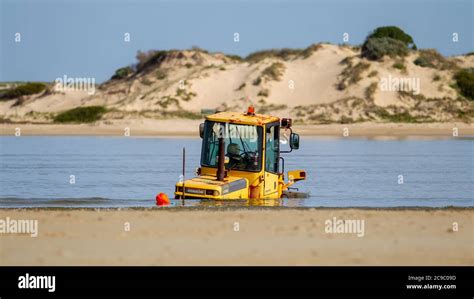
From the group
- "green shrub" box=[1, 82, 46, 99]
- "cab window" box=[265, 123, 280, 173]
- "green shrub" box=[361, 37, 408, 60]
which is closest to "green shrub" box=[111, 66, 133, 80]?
"green shrub" box=[1, 82, 46, 99]

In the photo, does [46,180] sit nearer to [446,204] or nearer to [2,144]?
[446,204]

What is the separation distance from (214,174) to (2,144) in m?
28.3

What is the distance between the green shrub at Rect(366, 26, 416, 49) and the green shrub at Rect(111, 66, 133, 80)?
21.0 metres

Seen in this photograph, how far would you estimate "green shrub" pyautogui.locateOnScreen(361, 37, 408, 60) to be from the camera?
65625mm

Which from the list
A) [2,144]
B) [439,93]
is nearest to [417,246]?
[2,144]

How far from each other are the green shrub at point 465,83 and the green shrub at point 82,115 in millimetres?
21425

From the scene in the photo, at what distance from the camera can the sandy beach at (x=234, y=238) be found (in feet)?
40.0

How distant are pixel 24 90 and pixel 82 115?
21091 mm

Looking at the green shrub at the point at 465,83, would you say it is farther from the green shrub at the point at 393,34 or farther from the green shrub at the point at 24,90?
the green shrub at the point at 24,90

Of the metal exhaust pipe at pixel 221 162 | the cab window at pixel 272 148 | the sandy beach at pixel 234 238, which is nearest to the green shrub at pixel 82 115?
the cab window at pixel 272 148

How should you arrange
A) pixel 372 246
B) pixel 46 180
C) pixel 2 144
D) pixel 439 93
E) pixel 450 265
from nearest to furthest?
pixel 450 265 → pixel 372 246 → pixel 46 180 → pixel 2 144 → pixel 439 93

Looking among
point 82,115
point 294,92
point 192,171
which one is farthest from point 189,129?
point 192,171
